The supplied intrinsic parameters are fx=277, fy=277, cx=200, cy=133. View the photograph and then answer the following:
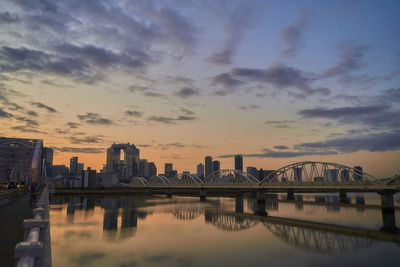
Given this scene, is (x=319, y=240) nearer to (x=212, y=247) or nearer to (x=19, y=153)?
(x=212, y=247)

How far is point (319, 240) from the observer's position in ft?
133

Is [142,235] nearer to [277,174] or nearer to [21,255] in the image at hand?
[21,255]

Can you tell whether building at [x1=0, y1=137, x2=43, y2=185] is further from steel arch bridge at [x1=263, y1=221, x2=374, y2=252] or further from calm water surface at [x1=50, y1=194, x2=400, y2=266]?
steel arch bridge at [x1=263, y1=221, x2=374, y2=252]

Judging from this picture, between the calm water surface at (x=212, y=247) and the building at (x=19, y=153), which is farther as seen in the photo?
the building at (x=19, y=153)

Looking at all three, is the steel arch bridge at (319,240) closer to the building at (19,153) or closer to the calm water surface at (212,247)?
the calm water surface at (212,247)

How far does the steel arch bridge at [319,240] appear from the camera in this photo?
3625 cm

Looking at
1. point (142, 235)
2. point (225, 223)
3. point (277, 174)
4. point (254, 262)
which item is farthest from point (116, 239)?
point (277, 174)

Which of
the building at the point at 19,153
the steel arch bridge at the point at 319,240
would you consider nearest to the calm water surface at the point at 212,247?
the steel arch bridge at the point at 319,240

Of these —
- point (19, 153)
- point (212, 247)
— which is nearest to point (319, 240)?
point (212, 247)

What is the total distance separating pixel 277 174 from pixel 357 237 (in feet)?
220

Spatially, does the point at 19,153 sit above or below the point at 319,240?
above

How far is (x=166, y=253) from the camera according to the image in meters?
29.8

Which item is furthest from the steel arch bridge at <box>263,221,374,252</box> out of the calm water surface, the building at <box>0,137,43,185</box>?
the building at <box>0,137,43,185</box>

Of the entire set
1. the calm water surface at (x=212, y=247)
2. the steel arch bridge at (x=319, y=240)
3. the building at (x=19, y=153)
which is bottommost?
the steel arch bridge at (x=319, y=240)
